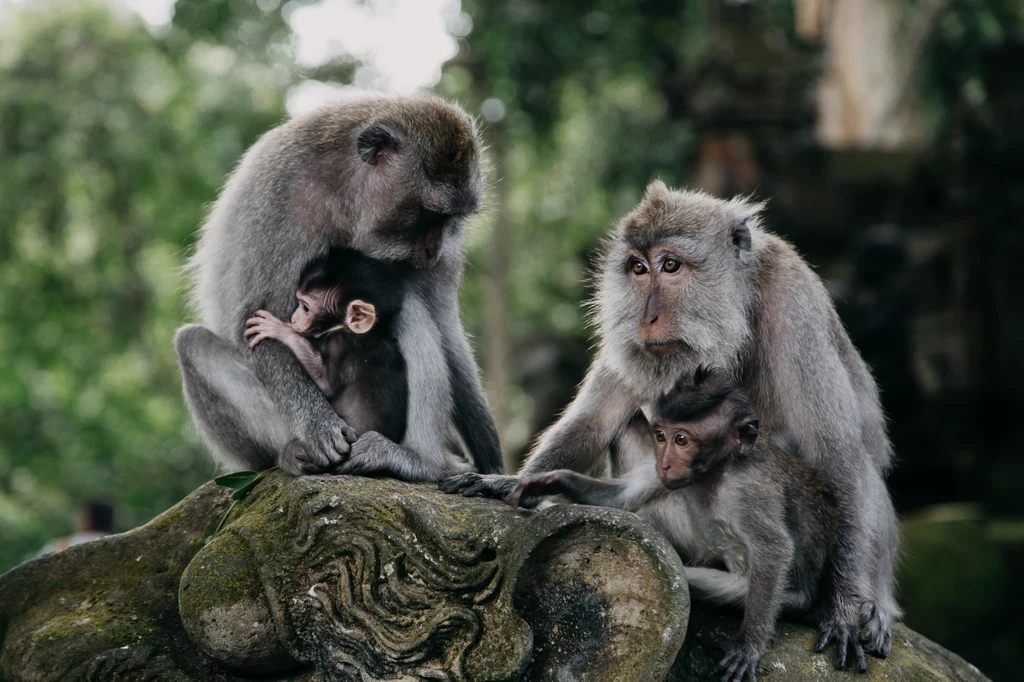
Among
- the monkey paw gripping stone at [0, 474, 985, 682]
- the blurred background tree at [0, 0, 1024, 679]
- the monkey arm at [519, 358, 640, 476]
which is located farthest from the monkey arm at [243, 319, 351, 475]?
the blurred background tree at [0, 0, 1024, 679]

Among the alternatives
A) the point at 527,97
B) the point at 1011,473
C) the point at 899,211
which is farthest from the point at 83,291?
the point at 1011,473

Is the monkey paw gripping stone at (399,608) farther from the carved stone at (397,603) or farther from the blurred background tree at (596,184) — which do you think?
the blurred background tree at (596,184)

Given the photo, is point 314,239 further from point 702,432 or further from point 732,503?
point 732,503

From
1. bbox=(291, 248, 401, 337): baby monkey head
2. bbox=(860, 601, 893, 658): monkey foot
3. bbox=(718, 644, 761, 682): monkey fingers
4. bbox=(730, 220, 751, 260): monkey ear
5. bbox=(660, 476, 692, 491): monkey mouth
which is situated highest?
bbox=(730, 220, 751, 260): monkey ear

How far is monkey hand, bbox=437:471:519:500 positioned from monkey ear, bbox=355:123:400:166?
1.45 m

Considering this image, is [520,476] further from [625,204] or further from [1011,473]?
[625,204]

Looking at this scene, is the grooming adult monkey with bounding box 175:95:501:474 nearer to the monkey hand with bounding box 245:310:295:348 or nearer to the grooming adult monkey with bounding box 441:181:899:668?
the monkey hand with bounding box 245:310:295:348

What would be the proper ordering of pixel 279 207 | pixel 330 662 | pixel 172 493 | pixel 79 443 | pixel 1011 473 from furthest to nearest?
pixel 79 443
pixel 172 493
pixel 1011 473
pixel 279 207
pixel 330 662

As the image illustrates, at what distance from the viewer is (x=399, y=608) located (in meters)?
3.53

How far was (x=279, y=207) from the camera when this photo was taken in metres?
4.75

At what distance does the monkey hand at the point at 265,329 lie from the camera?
468cm

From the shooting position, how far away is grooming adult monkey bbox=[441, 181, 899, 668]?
4191mm

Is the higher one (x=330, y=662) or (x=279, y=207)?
(x=279, y=207)

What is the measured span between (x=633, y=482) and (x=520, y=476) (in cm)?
47
